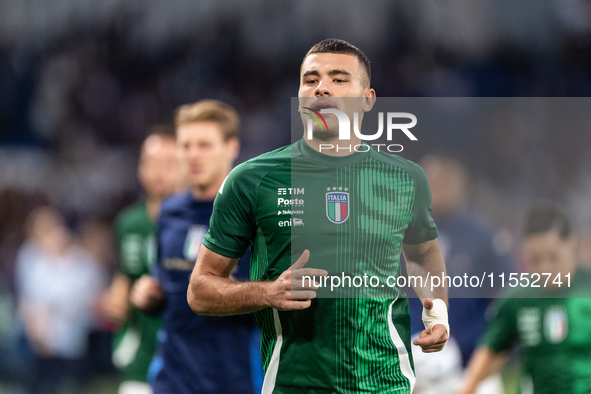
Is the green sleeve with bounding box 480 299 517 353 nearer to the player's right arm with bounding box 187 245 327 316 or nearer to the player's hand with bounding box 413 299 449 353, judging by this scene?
the player's hand with bounding box 413 299 449 353

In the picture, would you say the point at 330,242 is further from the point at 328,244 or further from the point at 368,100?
the point at 368,100

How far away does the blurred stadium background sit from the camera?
989 centimetres

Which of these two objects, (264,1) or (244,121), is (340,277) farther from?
(264,1)

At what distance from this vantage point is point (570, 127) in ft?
11.8

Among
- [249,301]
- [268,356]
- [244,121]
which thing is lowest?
[268,356]

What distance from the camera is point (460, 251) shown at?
4016mm

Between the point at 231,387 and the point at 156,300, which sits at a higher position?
the point at 156,300

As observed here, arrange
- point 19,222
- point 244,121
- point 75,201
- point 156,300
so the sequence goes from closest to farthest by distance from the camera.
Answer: point 156,300 → point 19,222 → point 75,201 → point 244,121

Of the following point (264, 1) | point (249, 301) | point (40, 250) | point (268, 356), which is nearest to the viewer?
point (249, 301)

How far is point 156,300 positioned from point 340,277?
197 centimetres

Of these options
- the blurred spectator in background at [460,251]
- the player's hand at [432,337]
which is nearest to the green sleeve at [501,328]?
the blurred spectator in background at [460,251]

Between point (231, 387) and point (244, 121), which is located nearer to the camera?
point (231, 387)

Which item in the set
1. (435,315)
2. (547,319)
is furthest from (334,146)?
(547,319)

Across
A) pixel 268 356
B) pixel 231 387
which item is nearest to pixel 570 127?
pixel 268 356
